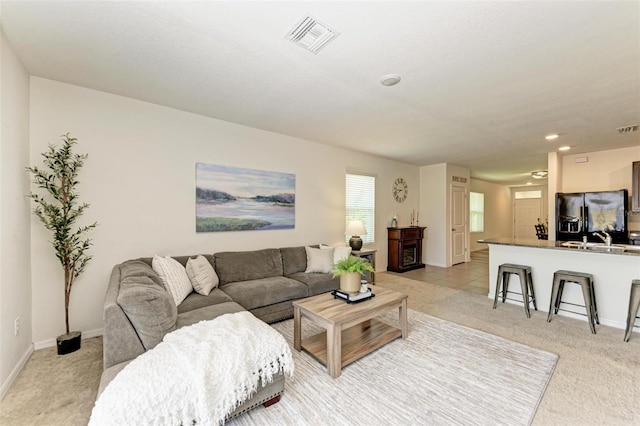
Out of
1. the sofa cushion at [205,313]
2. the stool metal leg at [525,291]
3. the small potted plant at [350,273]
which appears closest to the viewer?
the sofa cushion at [205,313]

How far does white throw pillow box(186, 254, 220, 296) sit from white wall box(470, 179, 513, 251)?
28.8ft

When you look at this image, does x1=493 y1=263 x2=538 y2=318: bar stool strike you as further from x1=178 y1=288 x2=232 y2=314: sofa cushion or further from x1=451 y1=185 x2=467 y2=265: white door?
x1=178 y1=288 x2=232 y2=314: sofa cushion

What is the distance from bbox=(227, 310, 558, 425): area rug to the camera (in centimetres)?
171

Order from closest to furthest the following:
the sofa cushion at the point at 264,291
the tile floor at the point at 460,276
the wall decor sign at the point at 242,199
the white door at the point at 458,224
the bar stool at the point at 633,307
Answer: the bar stool at the point at 633,307 → the sofa cushion at the point at 264,291 → the wall decor sign at the point at 242,199 → the tile floor at the point at 460,276 → the white door at the point at 458,224

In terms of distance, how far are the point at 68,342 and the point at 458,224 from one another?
7509 millimetres

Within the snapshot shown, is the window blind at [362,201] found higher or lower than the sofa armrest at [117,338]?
higher

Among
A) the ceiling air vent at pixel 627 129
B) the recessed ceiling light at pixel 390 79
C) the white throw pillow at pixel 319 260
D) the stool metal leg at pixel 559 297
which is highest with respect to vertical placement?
the recessed ceiling light at pixel 390 79

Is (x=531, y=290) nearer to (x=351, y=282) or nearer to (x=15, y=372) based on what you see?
(x=351, y=282)

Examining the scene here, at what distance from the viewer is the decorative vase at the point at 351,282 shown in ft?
8.54

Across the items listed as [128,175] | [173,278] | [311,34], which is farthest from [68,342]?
[311,34]

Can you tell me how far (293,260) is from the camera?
393 centimetres

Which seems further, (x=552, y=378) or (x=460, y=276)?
(x=460, y=276)

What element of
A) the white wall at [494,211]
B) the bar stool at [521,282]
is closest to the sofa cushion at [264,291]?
the bar stool at [521,282]

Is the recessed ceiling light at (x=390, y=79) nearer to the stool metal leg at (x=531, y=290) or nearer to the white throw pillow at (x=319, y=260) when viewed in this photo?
the white throw pillow at (x=319, y=260)
